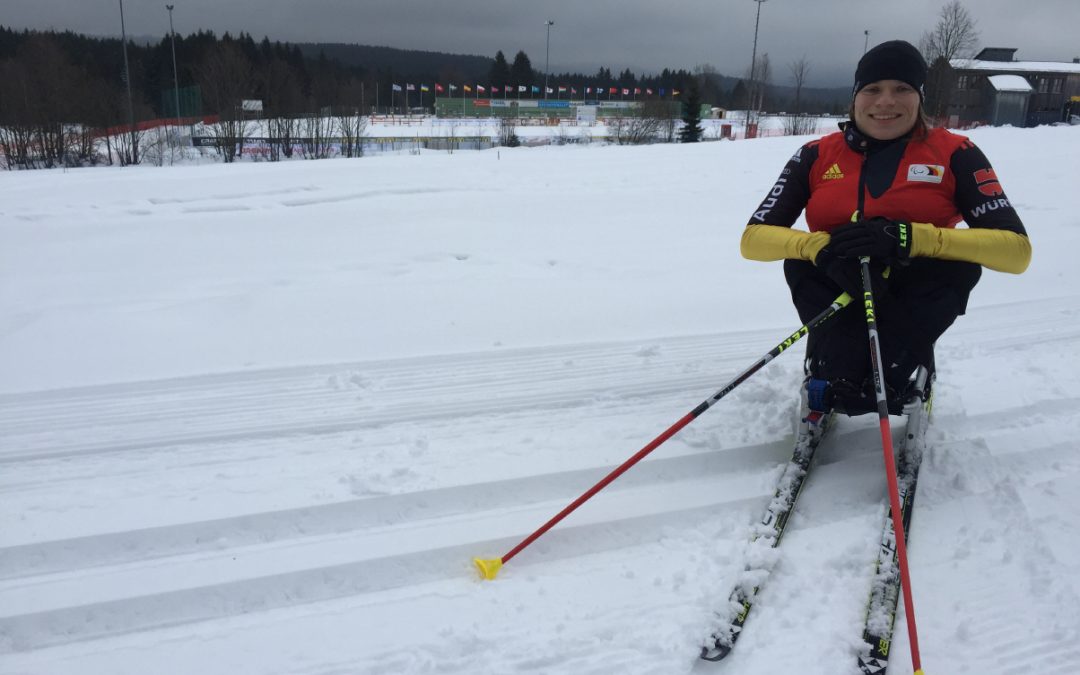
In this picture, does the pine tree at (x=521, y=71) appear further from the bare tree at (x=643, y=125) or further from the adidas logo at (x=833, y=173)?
the adidas logo at (x=833, y=173)

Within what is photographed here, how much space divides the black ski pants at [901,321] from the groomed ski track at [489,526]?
1.92 feet

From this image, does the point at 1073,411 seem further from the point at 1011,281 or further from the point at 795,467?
the point at 1011,281

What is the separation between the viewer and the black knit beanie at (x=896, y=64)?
306cm

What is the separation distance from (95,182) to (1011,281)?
12889mm

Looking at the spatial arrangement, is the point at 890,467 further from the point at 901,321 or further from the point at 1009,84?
the point at 1009,84

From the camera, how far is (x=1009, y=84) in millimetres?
46906

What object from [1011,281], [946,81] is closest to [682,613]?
[1011,281]

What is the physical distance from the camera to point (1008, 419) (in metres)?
3.92

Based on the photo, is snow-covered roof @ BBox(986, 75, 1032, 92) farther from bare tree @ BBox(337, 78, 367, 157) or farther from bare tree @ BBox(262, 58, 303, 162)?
bare tree @ BBox(262, 58, 303, 162)

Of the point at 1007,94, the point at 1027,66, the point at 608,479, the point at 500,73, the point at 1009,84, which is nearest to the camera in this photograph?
the point at 608,479

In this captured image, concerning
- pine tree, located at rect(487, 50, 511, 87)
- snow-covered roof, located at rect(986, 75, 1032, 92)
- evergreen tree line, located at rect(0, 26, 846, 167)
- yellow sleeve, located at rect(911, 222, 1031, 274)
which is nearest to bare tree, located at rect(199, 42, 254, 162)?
evergreen tree line, located at rect(0, 26, 846, 167)

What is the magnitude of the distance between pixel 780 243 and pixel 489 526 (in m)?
1.89

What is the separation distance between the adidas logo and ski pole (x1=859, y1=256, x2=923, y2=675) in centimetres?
51

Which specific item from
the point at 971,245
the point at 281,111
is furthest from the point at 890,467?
the point at 281,111
